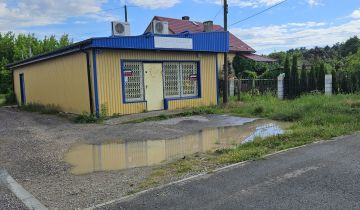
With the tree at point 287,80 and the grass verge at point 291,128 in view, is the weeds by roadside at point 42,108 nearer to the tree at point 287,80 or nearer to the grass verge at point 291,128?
the grass verge at point 291,128

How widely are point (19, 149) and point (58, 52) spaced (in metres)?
7.96

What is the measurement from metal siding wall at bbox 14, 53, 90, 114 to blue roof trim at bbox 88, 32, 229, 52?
1.16 metres

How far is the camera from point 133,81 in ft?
50.0

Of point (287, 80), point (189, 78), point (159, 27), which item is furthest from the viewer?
point (287, 80)

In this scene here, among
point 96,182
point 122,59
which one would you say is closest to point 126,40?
point 122,59

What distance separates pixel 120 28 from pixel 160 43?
1.71 meters

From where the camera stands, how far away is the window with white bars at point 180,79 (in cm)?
1644

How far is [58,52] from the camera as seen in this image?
1630 cm

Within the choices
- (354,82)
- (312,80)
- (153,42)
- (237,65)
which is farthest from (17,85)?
(354,82)

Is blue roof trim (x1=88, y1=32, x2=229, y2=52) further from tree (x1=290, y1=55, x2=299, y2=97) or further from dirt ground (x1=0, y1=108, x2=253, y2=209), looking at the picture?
tree (x1=290, y1=55, x2=299, y2=97)

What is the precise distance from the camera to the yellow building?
559 inches

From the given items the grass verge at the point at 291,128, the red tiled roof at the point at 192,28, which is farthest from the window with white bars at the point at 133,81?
the red tiled roof at the point at 192,28

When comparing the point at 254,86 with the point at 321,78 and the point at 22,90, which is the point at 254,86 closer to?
the point at 321,78

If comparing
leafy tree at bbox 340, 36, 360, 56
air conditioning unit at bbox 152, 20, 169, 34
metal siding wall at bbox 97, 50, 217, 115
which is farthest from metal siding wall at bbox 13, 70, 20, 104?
leafy tree at bbox 340, 36, 360, 56
